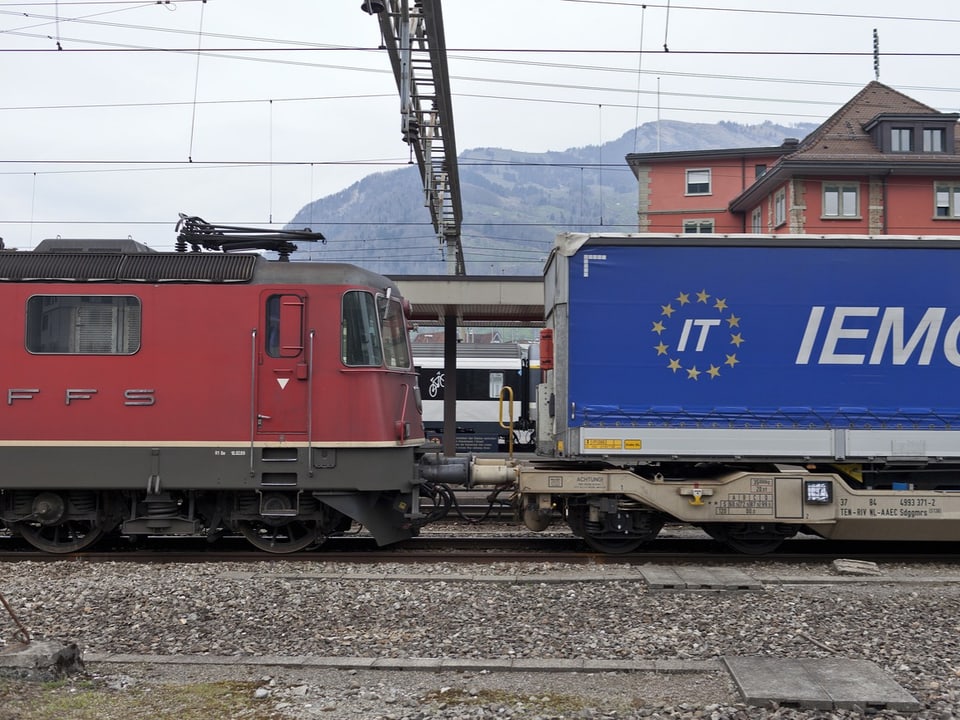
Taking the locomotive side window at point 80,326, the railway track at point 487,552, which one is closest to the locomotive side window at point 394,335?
the railway track at point 487,552

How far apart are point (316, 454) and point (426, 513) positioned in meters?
1.92

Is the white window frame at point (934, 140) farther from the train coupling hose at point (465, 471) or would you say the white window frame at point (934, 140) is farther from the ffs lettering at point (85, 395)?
the ffs lettering at point (85, 395)

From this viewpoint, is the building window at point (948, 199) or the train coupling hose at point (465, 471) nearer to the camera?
the train coupling hose at point (465, 471)

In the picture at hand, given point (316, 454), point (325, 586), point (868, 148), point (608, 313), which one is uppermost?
point (868, 148)

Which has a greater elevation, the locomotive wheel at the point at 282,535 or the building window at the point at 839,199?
the building window at the point at 839,199

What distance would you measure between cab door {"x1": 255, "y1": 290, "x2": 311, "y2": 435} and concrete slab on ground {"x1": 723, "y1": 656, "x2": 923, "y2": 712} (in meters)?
5.56

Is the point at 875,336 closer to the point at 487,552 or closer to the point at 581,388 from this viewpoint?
the point at 581,388

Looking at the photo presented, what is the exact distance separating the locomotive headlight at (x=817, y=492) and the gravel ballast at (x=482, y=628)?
2.53ft

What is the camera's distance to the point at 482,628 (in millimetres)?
6648

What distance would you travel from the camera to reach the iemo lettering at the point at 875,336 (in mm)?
9562

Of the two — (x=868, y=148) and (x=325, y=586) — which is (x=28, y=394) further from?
(x=868, y=148)

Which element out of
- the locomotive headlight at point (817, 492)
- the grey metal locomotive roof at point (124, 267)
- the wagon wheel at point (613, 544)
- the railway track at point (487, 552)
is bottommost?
the railway track at point (487, 552)

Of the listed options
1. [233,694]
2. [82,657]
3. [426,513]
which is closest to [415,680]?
[233,694]

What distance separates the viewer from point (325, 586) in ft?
26.6
